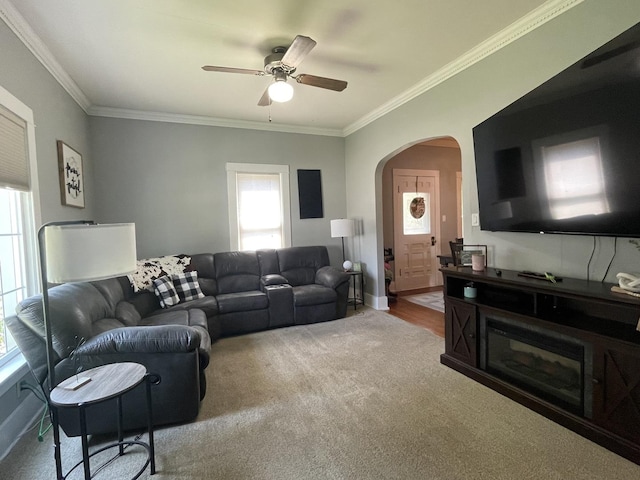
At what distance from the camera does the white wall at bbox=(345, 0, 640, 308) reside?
84.0 inches

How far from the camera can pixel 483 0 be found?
226 cm

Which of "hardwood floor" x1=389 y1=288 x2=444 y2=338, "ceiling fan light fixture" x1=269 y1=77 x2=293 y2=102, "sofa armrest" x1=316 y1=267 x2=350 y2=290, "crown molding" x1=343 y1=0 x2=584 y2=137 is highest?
"crown molding" x1=343 y1=0 x2=584 y2=137

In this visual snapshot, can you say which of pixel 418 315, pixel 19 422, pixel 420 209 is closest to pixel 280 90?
pixel 19 422

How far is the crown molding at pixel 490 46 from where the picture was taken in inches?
92.1

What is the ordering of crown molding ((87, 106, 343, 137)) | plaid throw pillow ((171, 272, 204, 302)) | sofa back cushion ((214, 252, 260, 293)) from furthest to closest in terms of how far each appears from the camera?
sofa back cushion ((214, 252, 260, 293)) → crown molding ((87, 106, 343, 137)) → plaid throw pillow ((171, 272, 204, 302))

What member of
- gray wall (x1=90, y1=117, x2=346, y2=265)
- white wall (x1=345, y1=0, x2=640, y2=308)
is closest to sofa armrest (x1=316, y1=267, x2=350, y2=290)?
gray wall (x1=90, y1=117, x2=346, y2=265)

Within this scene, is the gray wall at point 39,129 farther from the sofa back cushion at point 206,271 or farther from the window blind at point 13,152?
the sofa back cushion at point 206,271

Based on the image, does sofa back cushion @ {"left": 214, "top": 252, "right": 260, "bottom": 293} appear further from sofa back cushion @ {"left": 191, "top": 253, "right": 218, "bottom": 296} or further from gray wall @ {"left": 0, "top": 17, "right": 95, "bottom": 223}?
gray wall @ {"left": 0, "top": 17, "right": 95, "bottom": 223}

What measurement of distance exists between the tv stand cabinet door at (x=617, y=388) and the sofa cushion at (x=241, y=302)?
317 cm

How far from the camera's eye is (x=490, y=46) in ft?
9.25

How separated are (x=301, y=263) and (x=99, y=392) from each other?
3.48 metres

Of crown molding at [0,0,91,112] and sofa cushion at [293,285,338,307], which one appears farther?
sofa cushion at [293,285,338,307]

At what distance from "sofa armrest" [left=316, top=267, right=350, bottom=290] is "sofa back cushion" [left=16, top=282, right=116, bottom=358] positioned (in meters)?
2.75

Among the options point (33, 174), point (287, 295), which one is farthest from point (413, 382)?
point (33, 174)
